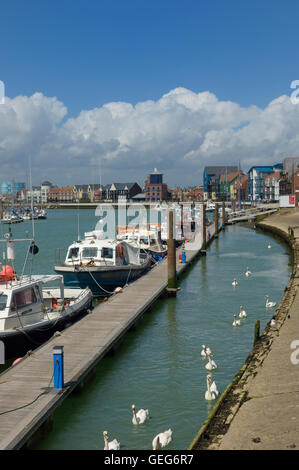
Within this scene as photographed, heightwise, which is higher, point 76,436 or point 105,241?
point 105,241

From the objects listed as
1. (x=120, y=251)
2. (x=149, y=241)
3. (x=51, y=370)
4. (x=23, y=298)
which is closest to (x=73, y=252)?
(x=120, y=251)

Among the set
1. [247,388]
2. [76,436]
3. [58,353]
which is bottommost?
[76,436]

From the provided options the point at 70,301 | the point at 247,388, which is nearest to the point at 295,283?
the point at 70,301

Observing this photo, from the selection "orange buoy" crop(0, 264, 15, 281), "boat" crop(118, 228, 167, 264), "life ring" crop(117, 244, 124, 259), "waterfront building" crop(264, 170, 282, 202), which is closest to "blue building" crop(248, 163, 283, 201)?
"waterfront building" crop(264, 170, 282, 202)

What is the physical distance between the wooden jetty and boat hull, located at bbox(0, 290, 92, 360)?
1.96ft

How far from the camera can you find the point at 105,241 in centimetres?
3206

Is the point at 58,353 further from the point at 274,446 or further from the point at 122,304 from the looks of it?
the point at 122,304

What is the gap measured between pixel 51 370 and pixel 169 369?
15.9ft

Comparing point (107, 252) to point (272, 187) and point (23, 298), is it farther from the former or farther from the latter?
point (272, 187)

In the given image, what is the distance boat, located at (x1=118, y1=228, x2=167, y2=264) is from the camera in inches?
1754

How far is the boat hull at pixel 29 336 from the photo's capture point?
687 inches

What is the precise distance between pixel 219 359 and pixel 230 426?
7466 millimetres

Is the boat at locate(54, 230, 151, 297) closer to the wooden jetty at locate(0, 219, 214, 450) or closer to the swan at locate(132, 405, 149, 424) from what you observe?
the wooden jetty at locate(0, 219, 214, 450)

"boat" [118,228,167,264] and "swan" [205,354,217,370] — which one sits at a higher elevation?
"boat" [118,228,167,264]
